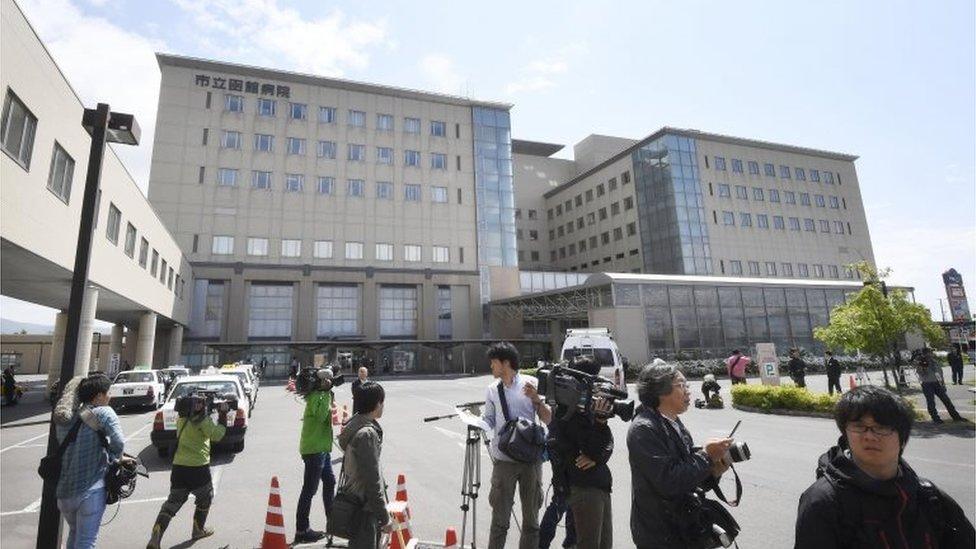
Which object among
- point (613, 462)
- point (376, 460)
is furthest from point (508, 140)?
point (376, 460)

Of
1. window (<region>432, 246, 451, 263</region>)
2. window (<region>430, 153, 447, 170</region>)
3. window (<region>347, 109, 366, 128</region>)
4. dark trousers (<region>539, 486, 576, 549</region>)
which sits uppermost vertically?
window (<region>347, 109, 366, 128</region>)

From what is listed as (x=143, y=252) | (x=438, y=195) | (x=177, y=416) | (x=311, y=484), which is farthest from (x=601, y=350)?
(x=438, y=195)

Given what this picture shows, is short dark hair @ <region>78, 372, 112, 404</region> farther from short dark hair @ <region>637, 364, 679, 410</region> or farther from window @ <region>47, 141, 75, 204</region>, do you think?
window @ <region>47, 141, 75, 204</region>

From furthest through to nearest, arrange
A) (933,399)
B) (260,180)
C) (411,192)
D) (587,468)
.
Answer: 1. (411,192)
2. (260,180)
3. (933,399)
4. (587,468)

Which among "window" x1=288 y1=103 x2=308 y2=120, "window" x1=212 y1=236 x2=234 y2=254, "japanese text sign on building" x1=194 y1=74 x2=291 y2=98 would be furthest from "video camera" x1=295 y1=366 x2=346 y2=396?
"japanese text sign on building" x1=194 y1=74 x2=291 y2=98

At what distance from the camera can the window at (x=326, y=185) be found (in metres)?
47.8

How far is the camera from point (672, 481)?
266 cm

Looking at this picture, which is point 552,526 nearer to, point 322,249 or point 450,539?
point 450,539

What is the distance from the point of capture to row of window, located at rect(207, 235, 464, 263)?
4412 cm

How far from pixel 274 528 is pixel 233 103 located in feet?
171

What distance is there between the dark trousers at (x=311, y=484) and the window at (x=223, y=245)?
4423 centimetres

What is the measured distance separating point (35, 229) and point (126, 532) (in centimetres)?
1076

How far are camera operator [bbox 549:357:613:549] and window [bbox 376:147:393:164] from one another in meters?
50.0

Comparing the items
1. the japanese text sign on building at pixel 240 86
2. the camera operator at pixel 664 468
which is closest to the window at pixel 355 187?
the japanese text sign on building at pixel 240 86
